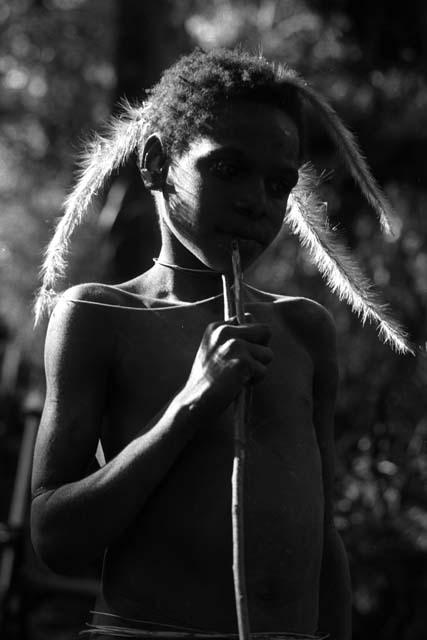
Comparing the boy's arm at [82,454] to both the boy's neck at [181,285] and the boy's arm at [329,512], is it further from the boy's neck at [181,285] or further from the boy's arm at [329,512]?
the boy's arm at [329,512]

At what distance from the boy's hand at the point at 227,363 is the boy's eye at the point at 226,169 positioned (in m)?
0.31

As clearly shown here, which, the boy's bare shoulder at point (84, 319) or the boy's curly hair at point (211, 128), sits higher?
the boy's curly hair at point (211, 128)

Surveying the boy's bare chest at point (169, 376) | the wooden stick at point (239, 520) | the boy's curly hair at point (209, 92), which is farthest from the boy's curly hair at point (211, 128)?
the wooden stick at point (239, 520)

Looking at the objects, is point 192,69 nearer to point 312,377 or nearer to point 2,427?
point 312,377

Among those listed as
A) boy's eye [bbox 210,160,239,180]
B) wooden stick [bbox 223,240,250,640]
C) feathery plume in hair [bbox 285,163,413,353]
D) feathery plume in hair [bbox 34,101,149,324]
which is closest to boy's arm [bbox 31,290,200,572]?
wooden stick [bbox 223,240,250,640]

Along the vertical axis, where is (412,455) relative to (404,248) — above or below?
below

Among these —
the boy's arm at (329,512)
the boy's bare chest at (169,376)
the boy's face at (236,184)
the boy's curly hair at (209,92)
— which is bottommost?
the boy's arm at (329,512)

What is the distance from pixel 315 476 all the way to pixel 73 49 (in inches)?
399

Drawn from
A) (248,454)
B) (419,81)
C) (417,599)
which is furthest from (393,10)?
(248,454)

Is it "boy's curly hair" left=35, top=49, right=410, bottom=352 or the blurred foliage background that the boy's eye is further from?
the blurred foliage background

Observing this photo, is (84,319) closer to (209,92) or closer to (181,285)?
(181,285)

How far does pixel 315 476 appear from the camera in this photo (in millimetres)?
1842

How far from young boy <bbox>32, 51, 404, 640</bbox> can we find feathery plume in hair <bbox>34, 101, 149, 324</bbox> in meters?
0.11

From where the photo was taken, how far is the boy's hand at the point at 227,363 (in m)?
1.60
